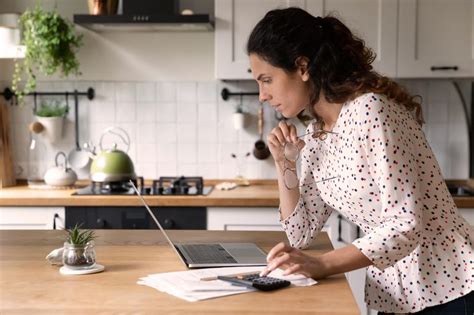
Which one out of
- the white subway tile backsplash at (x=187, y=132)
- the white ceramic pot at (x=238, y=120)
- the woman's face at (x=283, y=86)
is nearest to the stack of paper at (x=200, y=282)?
the woman's face at (x=283, y=86)

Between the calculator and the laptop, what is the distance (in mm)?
165

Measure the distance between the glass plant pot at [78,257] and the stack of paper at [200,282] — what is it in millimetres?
180

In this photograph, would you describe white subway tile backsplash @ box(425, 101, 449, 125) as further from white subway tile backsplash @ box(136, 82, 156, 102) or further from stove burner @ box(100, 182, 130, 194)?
stove burner @ box(100, 182, 130, 194)

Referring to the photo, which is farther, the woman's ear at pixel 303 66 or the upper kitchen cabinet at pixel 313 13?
the upper kitchen cabinet at pixel 313 13

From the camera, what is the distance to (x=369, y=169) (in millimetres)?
1773

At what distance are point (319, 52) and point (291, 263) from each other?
56 cm

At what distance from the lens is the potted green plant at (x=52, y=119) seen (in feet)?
13.7

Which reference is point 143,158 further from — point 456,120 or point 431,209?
point 431,209

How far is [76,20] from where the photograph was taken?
375 cm

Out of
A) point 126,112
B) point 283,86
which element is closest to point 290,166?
point 283,86

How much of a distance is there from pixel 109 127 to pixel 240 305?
2814mm

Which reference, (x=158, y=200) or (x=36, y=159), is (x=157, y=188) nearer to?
(x=158, y=200)

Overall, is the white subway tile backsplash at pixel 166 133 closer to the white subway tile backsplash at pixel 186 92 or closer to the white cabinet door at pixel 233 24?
the white subway tile backsplash at pixel 186 92

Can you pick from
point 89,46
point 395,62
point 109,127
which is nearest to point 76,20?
point 89,46
